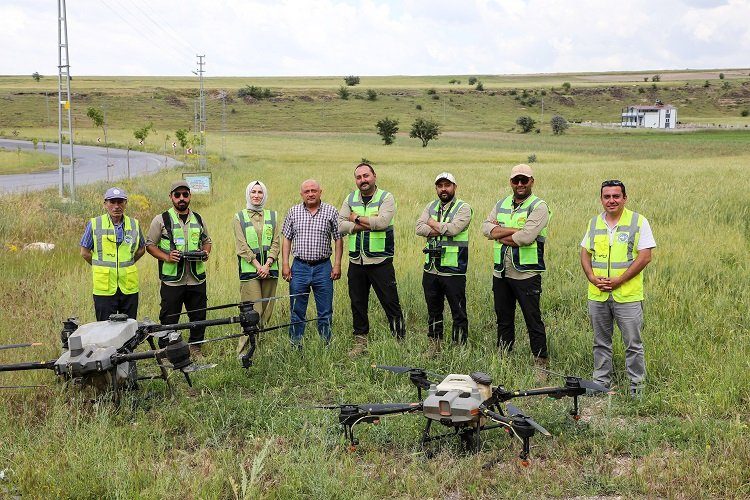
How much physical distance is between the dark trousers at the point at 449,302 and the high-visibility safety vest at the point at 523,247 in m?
0.51

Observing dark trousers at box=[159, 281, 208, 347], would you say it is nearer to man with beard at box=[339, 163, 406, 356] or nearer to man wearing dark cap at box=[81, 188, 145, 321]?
man wearing dark cap at box=[81, 188, 145, 321]

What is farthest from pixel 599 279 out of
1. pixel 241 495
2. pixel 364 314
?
pixel 241 495

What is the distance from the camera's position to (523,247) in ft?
23.3

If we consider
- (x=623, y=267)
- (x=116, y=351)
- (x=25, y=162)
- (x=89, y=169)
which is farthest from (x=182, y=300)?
(x=25, y=162)

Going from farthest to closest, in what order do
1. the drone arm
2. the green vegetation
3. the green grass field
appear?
the green vegetation → the drone arm → the green grass field

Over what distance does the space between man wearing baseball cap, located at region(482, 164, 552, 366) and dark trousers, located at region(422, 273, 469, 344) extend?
16.8 inches

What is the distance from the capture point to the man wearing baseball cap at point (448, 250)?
293 inches

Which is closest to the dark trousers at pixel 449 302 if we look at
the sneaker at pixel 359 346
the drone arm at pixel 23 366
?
the sneaker at pixel 359 346

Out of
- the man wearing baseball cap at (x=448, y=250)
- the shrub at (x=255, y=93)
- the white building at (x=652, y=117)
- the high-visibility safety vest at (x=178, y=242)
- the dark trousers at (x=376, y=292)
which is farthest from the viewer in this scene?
the shrub at (x=255, y=93)

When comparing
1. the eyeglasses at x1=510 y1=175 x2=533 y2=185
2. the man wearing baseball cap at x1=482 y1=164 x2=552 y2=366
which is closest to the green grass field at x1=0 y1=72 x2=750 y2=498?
the man wearing baseball cap at x1=482 y1=164 x2=552 y2=366

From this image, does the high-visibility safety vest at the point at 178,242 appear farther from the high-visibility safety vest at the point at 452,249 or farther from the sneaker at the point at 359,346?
the high-visibility safety vest at the point at 452,249

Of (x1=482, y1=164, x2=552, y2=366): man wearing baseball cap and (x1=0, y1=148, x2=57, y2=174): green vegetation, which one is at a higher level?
(x1=0, y1=148, x2=57, y2=174): green vegetation

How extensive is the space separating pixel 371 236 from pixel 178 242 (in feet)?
7.15

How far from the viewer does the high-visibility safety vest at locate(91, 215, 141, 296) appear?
7.12 m
